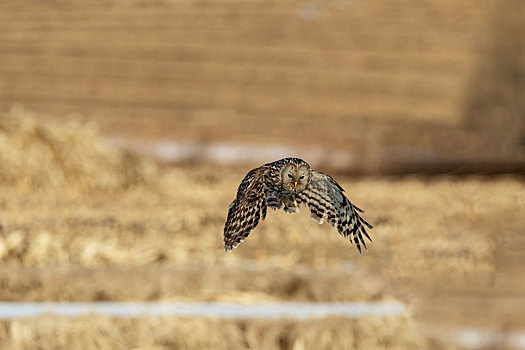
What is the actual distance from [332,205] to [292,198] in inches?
3.3

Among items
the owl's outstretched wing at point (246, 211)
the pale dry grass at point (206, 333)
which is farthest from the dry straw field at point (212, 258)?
the owl's outstretched wing at point (246, 211)

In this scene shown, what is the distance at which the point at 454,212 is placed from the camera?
2.80m

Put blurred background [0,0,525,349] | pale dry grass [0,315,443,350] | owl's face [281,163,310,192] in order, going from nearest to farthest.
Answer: owl's face [281,163,310,192], pale dry grass [0,315,443,350], blurred background [0,0,525,349]

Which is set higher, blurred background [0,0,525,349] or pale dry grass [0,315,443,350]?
blurred background [0,0,525,349]

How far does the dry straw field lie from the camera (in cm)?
213

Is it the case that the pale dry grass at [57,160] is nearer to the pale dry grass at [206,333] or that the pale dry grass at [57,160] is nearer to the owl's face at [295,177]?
the pale dry grass at [206,333]

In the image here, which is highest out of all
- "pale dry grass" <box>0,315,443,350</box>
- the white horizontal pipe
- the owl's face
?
the owl's face

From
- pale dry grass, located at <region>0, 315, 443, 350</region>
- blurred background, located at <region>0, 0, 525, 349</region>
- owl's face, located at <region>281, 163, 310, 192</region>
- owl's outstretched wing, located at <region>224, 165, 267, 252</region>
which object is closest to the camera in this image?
owl's outstretched wing, located at <region>224, 165, 267, 252</region>

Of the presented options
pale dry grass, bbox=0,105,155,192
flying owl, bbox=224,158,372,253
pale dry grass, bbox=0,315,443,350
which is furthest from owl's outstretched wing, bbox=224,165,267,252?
pale dry grass, bbox=0,105,155,192

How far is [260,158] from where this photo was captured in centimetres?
339

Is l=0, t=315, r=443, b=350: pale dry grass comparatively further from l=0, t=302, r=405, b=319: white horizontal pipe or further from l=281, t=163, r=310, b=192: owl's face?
l=281, t=163, r=310, b=192: owl's face

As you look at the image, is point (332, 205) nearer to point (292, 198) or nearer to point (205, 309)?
point (292, 198)

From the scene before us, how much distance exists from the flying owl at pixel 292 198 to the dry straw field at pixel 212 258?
1024 millimetres

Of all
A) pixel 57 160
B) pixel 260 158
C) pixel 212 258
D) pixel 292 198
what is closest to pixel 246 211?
pixel 292 198
